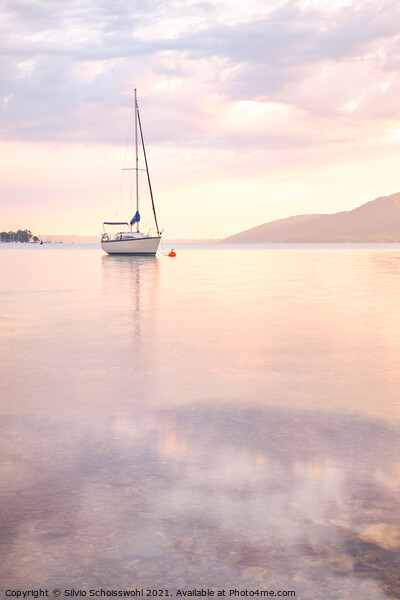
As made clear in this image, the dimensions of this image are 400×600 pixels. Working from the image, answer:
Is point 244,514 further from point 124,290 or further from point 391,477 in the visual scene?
point 124,290

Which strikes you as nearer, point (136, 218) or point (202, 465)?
point (202, 465)

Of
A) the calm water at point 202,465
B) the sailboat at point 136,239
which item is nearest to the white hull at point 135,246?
the sailboat at point 136,239

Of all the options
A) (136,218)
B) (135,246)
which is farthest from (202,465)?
(135,246)

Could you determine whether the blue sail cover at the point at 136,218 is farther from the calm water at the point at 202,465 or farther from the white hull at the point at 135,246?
the calm water at the point at 202,465

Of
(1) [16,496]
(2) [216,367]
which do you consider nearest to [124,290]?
(2) [216,367]

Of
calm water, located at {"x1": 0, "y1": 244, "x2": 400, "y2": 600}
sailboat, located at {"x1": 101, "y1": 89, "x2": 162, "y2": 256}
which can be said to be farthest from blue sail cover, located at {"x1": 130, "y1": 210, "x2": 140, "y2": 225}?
calm water, located at {"x1": 0, "y1": 244, "x2": 400, "y2": 600}

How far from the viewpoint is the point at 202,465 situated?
505cm

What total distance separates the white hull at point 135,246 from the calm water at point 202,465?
166ft

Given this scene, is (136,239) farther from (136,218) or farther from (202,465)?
(202,465)

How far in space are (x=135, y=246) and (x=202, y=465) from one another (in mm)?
58981

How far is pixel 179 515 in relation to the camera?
4.11m

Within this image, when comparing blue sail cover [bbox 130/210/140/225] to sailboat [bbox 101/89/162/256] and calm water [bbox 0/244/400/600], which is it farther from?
calm water [bbox 0/244/400/600]

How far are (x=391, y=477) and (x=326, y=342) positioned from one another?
6891 millimetres

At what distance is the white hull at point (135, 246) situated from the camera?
2434 inches
